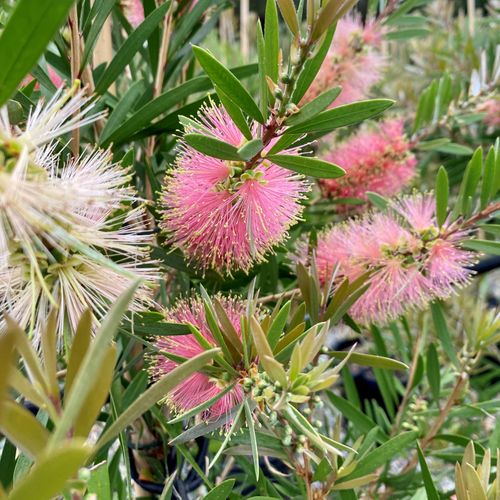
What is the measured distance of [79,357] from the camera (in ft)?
0.74

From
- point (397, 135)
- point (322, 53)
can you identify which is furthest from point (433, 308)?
point (322, 53)

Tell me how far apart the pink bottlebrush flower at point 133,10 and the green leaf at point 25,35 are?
37 cm

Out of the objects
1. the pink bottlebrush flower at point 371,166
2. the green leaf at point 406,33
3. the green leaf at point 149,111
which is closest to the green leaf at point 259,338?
the green leaf at point 149,111

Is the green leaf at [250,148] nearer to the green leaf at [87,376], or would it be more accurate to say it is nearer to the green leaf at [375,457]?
the green leaf at [87,376]

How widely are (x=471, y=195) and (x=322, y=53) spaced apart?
0.21 m

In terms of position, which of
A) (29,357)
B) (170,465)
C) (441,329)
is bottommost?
(170,465)

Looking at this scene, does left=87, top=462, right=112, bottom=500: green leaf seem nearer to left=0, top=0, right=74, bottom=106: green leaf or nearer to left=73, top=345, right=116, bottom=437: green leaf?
left=73, top=345, right=116, bottom=437: green leaf

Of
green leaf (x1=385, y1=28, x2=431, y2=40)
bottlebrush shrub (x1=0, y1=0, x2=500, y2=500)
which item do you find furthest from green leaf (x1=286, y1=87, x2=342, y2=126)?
green leaf (x1=385, y1=28, x2=431, y2=40)

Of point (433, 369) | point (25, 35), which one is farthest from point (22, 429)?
point (433, 369)

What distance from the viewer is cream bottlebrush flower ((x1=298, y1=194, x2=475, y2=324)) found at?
0.44 meters

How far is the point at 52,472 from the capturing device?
152 millimetres

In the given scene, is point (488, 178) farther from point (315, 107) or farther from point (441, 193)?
point (315, 107)

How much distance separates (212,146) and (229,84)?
0.03 m

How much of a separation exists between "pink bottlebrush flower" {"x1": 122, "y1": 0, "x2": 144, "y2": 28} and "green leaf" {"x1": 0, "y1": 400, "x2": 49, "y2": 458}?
0.43 meters
